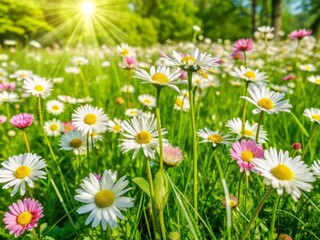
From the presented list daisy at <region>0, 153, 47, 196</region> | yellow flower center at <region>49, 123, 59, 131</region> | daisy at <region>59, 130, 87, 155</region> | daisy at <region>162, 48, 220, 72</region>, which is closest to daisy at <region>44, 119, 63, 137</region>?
yellow flower center at <region>49, 123, 59, 131</region>

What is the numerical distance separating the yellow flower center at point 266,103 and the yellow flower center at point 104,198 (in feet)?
1.97

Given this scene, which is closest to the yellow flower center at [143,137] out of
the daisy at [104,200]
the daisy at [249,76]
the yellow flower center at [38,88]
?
the daisy at [104,200]

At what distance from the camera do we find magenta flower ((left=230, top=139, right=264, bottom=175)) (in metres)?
0.97

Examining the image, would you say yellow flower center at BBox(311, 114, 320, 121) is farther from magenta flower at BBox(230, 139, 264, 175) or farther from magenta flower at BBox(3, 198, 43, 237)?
magenta flower at BBox(3, 198, 43, 237)

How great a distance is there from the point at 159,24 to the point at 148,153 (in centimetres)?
2376

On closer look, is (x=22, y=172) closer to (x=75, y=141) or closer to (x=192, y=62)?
(x=75, y=141)

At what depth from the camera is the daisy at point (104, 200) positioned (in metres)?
0.86

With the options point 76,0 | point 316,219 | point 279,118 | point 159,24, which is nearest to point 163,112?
point 279,118

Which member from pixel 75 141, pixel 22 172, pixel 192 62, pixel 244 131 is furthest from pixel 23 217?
pixel 244 131

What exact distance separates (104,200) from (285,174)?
1.63 feet

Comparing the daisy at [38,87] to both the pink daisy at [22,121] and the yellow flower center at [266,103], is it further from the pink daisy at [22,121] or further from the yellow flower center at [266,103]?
the yellow flower center at [266,103]

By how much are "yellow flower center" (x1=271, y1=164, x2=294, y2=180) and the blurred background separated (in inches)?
595

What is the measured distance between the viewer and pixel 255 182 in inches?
53.5

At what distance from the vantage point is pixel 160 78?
948 mm
